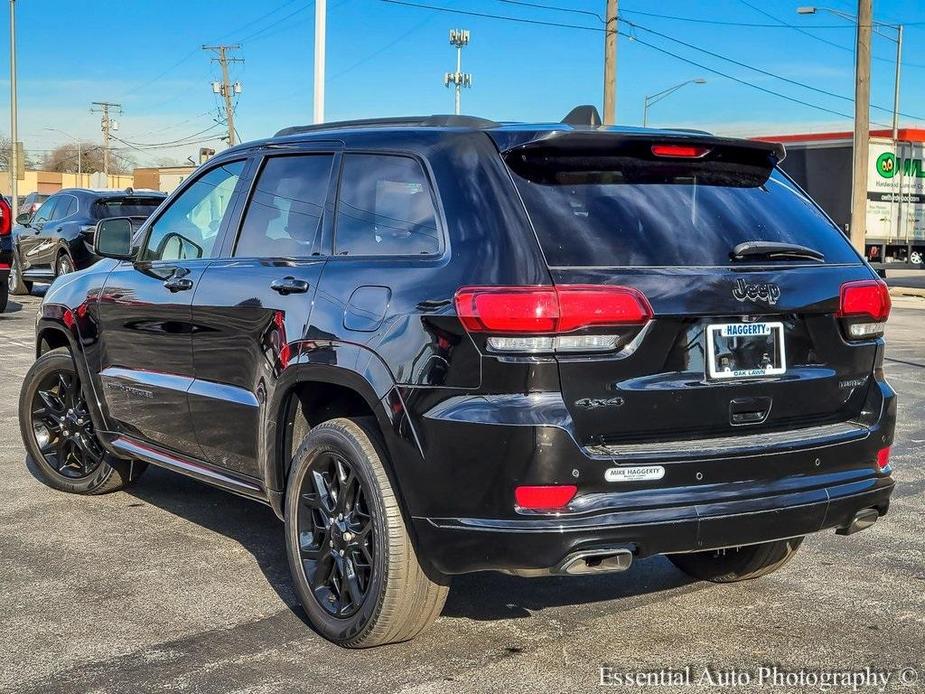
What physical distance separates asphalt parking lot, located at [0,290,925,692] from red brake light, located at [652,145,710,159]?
1.68 metres

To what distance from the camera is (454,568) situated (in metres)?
3.76

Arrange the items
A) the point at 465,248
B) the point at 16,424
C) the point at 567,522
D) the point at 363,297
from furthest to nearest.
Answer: the point at 16,424 → the point at 363,297 → the point at 465,248 → the point at 567,522

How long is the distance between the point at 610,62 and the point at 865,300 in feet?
83.5

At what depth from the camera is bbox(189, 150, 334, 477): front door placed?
14.8 feet

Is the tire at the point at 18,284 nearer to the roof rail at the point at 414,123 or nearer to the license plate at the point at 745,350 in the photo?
the roof rail at the point at 414,123

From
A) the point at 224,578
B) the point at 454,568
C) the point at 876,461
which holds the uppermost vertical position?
the point at 876,461

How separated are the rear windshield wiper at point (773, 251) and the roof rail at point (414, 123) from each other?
95cm

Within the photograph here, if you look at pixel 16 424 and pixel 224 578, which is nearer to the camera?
pixel 224 578

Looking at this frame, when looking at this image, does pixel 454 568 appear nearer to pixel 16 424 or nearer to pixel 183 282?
pixel 183 282

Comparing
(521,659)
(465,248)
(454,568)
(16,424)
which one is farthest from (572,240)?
(16,424)

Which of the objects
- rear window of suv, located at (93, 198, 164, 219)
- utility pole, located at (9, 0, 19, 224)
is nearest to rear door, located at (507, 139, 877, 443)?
rear window of suv, located at (93, 198, 164, 219)

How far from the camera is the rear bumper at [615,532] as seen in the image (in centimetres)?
358

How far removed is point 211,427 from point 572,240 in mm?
2004

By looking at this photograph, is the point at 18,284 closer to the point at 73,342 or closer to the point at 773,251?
the point at 73,342
